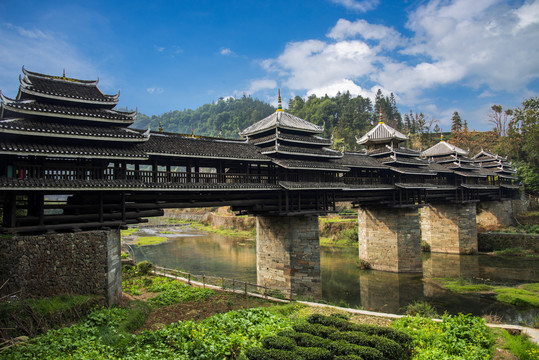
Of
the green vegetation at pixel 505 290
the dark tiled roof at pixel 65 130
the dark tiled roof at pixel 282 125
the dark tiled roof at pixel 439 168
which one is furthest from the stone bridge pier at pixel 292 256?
the dark tiled roof at pixel 439 168

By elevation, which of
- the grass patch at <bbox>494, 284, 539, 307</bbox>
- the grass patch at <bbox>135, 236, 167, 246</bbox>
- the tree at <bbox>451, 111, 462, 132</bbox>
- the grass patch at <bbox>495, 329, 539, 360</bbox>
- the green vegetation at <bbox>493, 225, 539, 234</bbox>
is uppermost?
the tree at <bbox>451, 111, 462, 132</bbox>

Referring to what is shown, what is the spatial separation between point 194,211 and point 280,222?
191ft

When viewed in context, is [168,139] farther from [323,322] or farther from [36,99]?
[323,322]

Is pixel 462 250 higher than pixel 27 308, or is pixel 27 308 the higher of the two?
pixel 27 308

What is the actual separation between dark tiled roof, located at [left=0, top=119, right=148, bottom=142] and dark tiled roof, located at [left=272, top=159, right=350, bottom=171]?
8.16 meters

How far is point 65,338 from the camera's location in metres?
9.09

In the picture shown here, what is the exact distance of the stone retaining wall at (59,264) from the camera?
414 inches

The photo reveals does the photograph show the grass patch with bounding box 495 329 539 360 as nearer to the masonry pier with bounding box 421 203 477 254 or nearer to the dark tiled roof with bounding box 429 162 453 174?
the dark tiled roof with bounding box 429 162 453 174

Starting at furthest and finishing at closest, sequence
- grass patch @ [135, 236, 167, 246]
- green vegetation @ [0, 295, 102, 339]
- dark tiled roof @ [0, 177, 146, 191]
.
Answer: grass patch @ [135, 236, 167, 246] → dark tiled roof @ [0, 177, 146, 191] → green vegetation @ [0, 295, 102, 339]

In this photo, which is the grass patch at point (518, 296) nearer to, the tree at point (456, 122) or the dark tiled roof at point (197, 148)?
the dark tiled roof at point (197, 148)

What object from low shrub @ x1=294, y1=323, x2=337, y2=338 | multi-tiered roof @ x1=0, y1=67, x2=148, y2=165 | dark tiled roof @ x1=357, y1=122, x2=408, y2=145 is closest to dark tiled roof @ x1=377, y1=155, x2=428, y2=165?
dark tiled roof @ x1=357, y1=122, x2=408, y2=145

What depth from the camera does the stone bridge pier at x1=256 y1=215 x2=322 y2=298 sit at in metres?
19.3

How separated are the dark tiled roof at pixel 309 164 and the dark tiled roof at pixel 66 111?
861cm

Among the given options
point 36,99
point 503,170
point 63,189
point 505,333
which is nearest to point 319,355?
point 505,333
